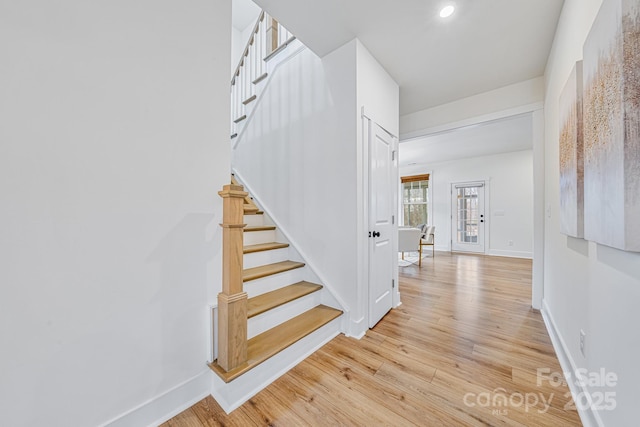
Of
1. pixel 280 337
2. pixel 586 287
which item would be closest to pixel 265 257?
pixel 280 337

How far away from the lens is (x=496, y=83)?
2.70 metres

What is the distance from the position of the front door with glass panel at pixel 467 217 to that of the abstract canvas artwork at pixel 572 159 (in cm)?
539

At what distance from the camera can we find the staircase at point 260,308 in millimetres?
1324

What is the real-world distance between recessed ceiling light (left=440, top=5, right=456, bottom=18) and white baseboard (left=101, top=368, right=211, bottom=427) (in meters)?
2.96

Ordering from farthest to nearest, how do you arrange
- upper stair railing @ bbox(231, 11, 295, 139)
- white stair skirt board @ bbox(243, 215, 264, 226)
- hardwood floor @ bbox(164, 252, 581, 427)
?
upper stair railing @ bbox(231, 11, 295, 139)
white stair skirt board @ bbox(243, 215, 264, 226)
hardwood floor @ bbox(164, 252, 581, 427)

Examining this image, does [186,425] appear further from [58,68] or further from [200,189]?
[58,68]

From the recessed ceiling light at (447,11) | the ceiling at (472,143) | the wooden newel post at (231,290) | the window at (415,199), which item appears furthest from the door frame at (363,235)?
the window at (415,199)

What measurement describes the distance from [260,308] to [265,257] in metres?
0.71

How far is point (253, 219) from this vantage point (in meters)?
2.83

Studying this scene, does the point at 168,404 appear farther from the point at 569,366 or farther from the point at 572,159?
the point at 572,159

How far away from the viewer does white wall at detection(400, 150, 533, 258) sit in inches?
225

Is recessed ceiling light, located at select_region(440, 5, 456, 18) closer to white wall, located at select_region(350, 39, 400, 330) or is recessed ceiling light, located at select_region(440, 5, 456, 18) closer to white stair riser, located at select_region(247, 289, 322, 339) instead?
white wall, located at select_region(350, 39, 400, 330)

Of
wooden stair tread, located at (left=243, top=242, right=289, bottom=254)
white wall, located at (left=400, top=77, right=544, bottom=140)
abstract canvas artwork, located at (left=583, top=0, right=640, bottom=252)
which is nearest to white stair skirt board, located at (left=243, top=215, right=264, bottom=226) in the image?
wooden stair tread, located at (left=243, top=242, right=289, bottom=254)

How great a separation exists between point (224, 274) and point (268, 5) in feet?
6.40
